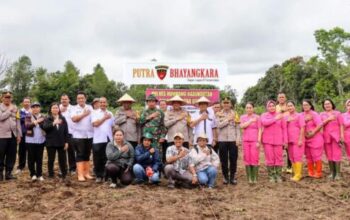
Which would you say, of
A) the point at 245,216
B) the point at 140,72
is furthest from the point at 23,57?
the point at 245,216

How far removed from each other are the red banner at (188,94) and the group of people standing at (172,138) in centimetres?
326

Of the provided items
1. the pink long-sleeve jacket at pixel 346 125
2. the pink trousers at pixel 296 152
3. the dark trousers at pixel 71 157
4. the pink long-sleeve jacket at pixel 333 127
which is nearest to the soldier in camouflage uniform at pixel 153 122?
the dark trousers at pixel 71 157

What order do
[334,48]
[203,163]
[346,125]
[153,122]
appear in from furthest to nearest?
1. [334,48]
2. [346,125]
3. [153,122]
4. [203,163]

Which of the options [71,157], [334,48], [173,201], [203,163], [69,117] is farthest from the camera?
[334,48]

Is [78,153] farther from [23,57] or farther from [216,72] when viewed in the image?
[23,57]

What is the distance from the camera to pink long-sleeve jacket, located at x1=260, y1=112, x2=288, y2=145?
780cm

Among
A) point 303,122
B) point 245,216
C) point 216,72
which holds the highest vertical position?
point 216,72

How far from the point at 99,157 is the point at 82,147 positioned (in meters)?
0.40

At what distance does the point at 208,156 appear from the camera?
752 cm

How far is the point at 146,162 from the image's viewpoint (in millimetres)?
7570

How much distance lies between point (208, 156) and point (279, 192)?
136cm

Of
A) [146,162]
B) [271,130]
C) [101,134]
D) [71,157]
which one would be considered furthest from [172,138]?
[71,157]

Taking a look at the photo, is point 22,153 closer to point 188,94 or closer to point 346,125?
point 188,94

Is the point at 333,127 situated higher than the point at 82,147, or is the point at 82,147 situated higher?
the point at 333,127
